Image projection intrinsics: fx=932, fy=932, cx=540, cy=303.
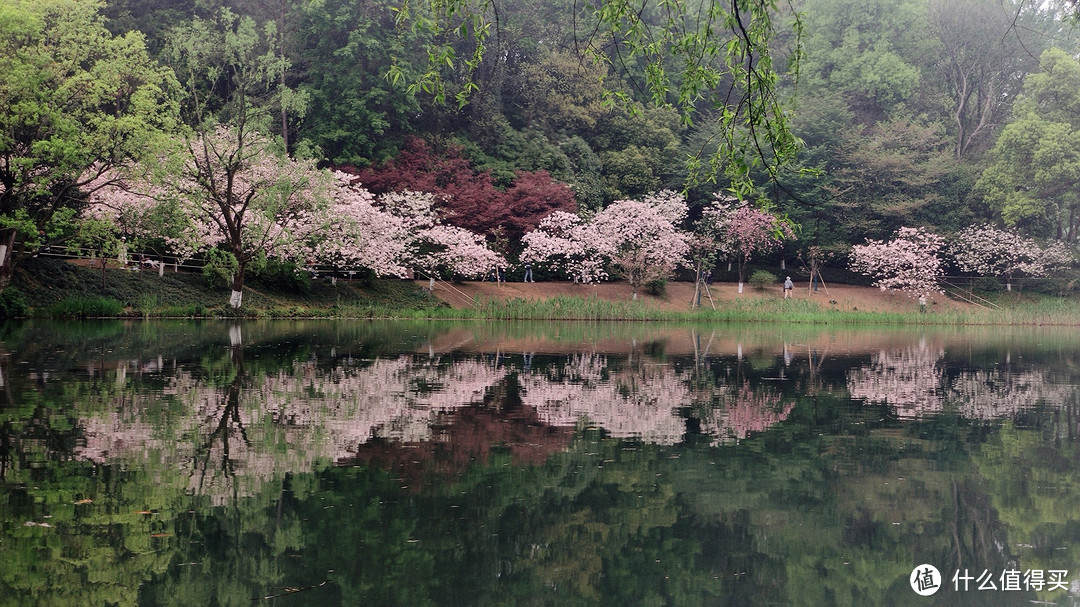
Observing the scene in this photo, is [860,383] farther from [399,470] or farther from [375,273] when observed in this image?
[375,273]

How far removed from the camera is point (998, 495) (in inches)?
299

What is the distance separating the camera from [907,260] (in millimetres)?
52219

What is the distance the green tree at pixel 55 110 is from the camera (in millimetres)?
28219

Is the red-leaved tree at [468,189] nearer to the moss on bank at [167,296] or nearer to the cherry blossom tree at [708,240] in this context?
the moss on bank at [167,296]

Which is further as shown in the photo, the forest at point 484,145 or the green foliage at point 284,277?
the green foliage at point 284,277

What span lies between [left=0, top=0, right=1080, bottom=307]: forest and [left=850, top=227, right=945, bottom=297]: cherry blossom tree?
0.25m

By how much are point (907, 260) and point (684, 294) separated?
502 inches

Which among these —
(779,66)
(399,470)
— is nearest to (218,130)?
(399,470)

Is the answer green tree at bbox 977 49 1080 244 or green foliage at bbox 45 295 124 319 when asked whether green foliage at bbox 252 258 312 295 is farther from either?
green tree at bbox 977 49 1080 244

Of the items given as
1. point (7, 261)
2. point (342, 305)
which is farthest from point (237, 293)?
point (7, 261)

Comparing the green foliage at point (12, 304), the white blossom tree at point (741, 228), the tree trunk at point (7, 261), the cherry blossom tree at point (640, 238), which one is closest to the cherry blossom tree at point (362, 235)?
the cherry blossom tree at point (640, 238)

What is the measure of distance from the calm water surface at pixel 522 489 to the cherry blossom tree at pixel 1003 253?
1693 inches

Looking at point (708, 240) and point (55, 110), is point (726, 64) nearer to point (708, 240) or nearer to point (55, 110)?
point (55, 110)

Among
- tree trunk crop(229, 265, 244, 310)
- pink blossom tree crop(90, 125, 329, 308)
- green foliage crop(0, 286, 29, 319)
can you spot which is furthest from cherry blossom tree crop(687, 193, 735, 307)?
green foliage crop(0, 286, 29, 319)
